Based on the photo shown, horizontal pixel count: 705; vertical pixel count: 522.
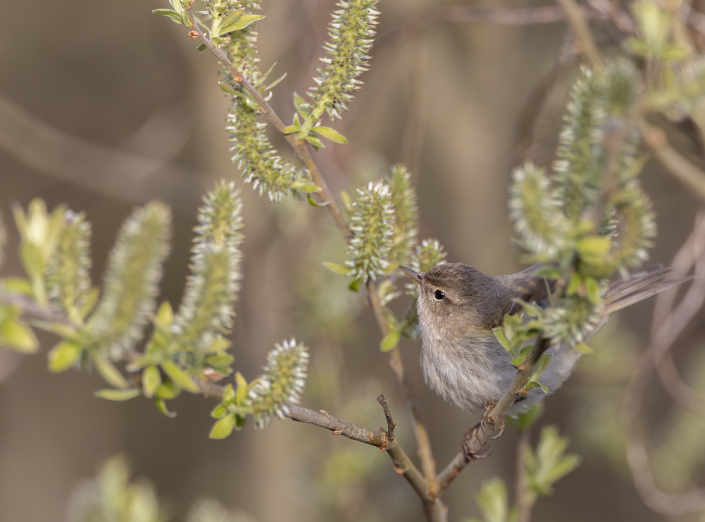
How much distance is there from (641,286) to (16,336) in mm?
2570

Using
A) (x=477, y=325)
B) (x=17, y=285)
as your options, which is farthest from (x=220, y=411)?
(x=477, y=325)

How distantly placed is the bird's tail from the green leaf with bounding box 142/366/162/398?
2062 millimetres

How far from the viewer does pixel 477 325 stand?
337cm

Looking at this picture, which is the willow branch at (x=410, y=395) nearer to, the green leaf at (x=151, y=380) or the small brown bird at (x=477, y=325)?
the small brown bird at (x=477, y=325)

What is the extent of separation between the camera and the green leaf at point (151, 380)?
146 centimetres

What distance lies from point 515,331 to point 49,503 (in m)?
7.20

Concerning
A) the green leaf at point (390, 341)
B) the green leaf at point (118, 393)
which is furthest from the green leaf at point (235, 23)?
the green leaf at point (390, 341)

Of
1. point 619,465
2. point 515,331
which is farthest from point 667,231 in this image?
point 515,331

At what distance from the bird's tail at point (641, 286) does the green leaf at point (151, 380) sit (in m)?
2.06

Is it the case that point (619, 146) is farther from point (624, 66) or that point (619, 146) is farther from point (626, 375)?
point (626, 375)

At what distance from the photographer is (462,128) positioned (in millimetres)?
6152

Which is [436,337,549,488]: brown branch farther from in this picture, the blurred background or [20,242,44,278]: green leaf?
the blurred background

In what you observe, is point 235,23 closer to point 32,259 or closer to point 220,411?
point 32,259

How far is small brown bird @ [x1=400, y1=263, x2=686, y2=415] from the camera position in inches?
112
